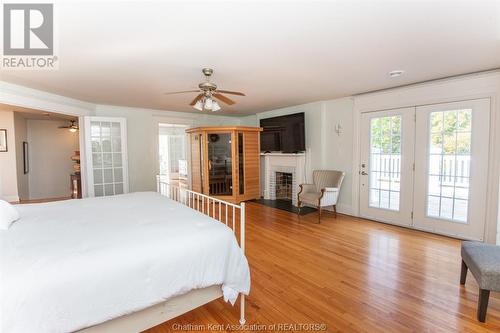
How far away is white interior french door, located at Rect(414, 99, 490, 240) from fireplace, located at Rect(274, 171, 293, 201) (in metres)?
2.81

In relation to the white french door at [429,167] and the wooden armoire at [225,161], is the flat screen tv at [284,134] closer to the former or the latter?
the wooden armoire at [225,161]

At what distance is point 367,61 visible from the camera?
2.69 metres

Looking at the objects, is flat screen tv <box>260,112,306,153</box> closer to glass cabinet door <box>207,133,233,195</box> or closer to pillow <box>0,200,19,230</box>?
glass cabinet door <box>207,133,233,195</box>

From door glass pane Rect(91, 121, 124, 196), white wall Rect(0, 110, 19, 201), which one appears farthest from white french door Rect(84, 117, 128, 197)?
white wall Rect(0, 110, 19, 201)

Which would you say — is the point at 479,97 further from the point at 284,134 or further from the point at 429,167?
the point at 284,134

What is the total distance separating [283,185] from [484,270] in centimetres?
452

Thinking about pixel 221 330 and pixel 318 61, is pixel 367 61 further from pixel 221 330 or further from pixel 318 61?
pixel 221 330

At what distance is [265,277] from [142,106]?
4.56m

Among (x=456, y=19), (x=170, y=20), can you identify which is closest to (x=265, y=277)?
(x=170, y=20)

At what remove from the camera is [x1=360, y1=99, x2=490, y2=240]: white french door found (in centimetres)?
325

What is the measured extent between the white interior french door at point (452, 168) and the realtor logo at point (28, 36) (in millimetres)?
4594

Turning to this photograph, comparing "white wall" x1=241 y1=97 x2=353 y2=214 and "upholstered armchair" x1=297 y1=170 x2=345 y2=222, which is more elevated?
"white wall" x1=241 y1=97 x2=353 y2=214

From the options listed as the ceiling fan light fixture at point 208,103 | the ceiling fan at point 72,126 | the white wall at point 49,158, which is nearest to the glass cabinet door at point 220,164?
the ceiling fan light fixture at point 208,103

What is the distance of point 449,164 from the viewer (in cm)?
347
